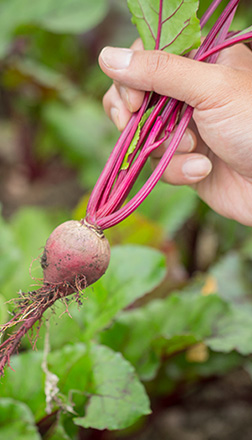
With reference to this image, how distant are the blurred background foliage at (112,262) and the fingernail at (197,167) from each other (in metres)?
0.24

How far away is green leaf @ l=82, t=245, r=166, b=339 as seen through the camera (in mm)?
1040

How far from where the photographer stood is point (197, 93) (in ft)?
2.50

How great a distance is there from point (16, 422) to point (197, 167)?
62 centimetres

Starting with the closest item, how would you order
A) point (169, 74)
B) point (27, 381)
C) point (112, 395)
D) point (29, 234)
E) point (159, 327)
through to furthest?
point (169, 74) < point (112, 395) < point (27, 381) < point (159, 327) < point (29, 234)

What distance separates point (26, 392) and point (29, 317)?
28 cm

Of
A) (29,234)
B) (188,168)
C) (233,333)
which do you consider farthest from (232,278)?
(29,234)

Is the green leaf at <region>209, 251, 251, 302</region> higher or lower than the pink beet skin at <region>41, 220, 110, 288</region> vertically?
lower

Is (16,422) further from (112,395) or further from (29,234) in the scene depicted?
(29,234)

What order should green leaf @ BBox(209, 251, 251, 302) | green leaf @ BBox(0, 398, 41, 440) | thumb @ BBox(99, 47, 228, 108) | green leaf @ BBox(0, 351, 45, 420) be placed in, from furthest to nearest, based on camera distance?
green leaf @ BBox(209, 251, 251, 302)
green leaf @ BBox(0, 351, 45, 420)
green leaf @ BBox(0, 398, 41, 440)
thumb @ BBox(99, 47, 228, 108)

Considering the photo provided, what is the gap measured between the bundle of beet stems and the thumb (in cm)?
5

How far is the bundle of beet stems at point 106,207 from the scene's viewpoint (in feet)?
2.53

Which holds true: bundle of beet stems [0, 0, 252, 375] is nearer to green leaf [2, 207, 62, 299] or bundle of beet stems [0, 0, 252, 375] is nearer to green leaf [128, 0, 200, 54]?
green leaf [128, 0, 200, 54]

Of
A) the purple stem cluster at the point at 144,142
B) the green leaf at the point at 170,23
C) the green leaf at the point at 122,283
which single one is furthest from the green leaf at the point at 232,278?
the green leaf at the point at 170,23

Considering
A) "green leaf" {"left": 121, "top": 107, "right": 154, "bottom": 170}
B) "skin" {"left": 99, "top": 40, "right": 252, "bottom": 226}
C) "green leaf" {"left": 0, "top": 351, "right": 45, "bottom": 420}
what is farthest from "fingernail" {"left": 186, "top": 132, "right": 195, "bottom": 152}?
"green leaf" {"left": 0, "top": 351, "right": 45, "bottom": 420}
